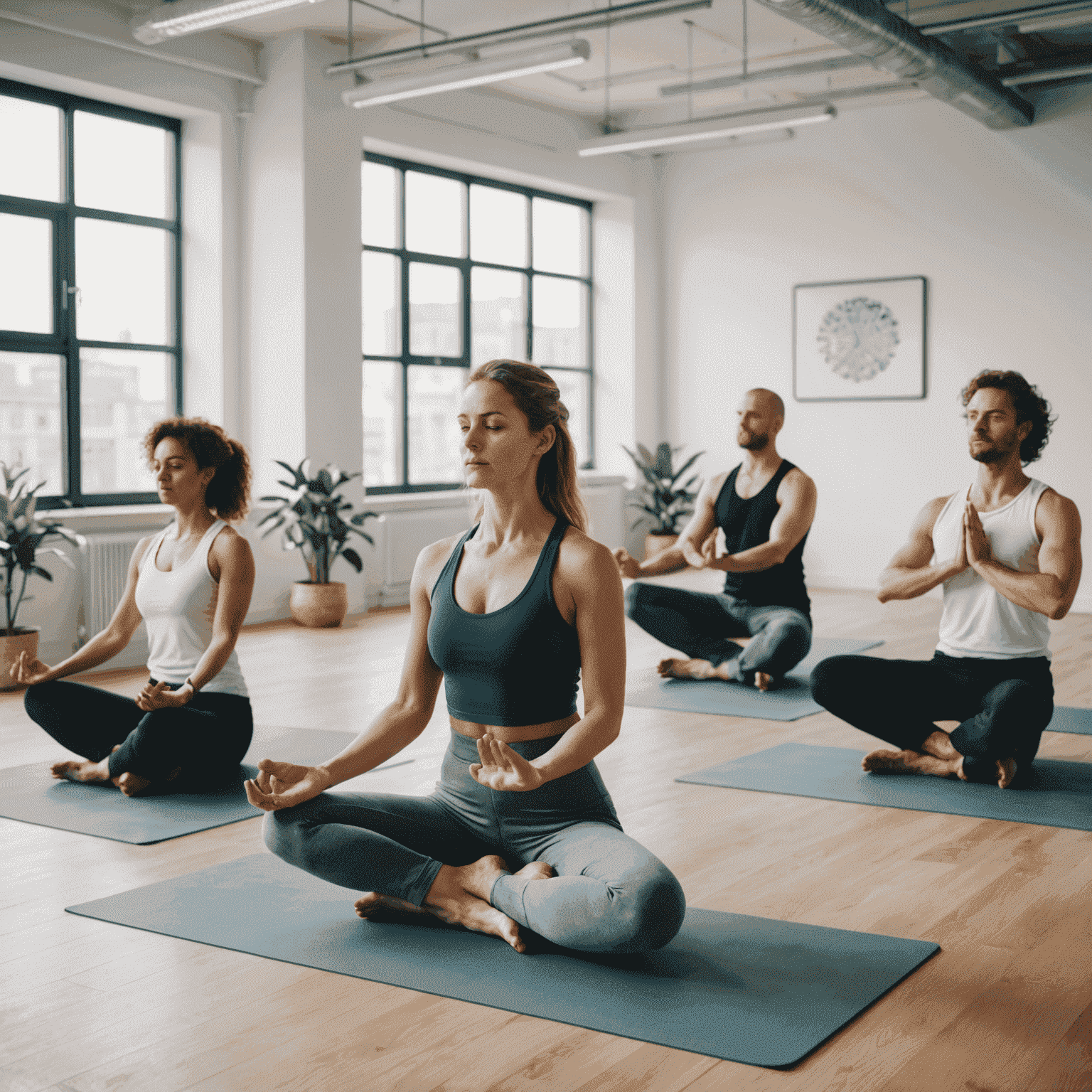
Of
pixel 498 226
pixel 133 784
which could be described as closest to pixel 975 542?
pixel 133 784

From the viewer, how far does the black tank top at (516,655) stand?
217 centimetres

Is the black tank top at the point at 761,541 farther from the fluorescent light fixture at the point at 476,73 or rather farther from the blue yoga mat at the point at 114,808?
the fluorescent light fixture at the point at 476,73

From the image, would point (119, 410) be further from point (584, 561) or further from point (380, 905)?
point (584, 561)

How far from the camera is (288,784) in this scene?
2182 mm

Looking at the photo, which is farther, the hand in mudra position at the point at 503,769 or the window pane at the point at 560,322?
the window pane at the point at 560,322

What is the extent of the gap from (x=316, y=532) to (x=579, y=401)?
10.4 feet

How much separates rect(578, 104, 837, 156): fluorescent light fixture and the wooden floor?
423cm

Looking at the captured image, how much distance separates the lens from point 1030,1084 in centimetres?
172

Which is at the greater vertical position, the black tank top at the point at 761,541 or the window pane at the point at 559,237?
the window pane at the point at 559,237

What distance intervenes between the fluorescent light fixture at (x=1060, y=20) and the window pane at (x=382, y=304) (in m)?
3.63

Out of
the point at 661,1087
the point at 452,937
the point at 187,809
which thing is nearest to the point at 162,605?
the point at 187,809

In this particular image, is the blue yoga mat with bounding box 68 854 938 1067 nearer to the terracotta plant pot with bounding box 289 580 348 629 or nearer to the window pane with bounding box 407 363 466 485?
the terracotta plant pot with bounding box 289 580 348 629

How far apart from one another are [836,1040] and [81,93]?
572 cm

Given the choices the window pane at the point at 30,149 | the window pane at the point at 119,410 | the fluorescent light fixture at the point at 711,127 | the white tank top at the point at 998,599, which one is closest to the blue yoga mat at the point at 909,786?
the white tank top at the point at 998,599
